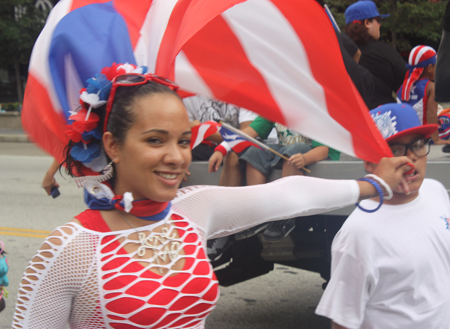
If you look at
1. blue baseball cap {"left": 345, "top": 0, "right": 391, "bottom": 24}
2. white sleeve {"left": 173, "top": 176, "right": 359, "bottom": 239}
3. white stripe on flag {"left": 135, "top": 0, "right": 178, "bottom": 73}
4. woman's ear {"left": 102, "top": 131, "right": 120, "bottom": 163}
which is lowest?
white sleeve {"left": 173, "top": 176, "right": 359, "bottom": 239}

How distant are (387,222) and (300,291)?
109 inches

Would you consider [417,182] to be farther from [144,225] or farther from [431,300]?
[144,225]

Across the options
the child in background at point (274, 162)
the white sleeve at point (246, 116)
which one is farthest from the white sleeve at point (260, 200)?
the white sleeve at point (246, 116)

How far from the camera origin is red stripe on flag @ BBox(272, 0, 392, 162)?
2184 millimetres

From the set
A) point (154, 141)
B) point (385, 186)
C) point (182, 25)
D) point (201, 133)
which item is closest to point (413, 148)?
point (385, 186)

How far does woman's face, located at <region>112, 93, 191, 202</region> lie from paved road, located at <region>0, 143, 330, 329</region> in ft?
9.03

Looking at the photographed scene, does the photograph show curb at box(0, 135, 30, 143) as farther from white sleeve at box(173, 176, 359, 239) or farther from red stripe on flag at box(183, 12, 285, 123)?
white sleeve at box(173, 176, 359, 239)

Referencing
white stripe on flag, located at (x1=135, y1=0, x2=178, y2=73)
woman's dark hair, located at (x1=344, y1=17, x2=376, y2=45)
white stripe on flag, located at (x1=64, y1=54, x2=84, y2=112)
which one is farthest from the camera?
woman's dark hair, located at (x1=344, y1=17, x2=376, y2=45)

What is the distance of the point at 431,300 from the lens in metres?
2.09

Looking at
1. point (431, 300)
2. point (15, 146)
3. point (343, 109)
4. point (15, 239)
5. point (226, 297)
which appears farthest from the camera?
point (15, 146)

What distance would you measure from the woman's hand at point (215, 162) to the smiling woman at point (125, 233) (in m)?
1.66

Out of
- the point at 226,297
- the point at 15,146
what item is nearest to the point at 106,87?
the point at 226,297

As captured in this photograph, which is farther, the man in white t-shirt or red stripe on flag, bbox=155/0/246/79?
the man in white t-shirt

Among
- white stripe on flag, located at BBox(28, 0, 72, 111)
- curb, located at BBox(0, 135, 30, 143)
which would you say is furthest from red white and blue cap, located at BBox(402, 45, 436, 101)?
curb, located at BBox(0, 135, 30, 143)
